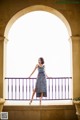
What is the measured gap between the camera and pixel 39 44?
1488 cm

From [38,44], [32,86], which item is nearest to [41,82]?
[32,86]

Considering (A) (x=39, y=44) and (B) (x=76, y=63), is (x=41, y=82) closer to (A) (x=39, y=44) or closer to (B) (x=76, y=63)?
(B) (x=76, y=63)

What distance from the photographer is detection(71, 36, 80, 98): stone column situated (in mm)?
9812

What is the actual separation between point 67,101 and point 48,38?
525 cm

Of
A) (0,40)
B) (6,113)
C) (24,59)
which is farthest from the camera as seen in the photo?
(24,59)

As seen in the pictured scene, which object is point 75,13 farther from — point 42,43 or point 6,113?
point 42,43

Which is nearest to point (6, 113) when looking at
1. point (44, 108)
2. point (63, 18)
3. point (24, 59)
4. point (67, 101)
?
point (44, 108)

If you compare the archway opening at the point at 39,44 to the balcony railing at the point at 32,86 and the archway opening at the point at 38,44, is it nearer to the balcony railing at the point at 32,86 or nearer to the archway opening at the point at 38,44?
the archway opening at the point at 38,44

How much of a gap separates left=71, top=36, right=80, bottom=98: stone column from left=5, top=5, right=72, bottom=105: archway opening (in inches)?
177

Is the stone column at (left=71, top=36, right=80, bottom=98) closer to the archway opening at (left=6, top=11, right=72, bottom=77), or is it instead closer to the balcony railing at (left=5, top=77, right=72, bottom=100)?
the balcony railing at (left=5, top=77, right=72, bottom=100)

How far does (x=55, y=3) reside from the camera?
1000 centimetres

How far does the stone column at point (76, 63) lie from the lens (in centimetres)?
981

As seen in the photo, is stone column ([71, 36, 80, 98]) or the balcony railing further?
the balcony railing

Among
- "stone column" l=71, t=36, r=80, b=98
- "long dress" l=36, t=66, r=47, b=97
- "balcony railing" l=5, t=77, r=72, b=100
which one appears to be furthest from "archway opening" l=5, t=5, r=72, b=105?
"long dress" l=36, t=66, r=47, b=97
